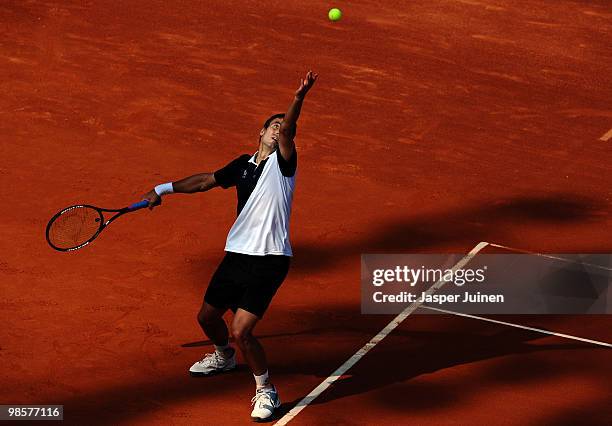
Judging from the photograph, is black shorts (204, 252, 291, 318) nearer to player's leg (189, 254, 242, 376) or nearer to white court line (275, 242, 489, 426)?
player's leg (189, 254, 242, 376)

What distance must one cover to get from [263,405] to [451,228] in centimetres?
529

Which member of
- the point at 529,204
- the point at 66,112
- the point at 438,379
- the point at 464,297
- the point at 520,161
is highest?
the point at 66,112

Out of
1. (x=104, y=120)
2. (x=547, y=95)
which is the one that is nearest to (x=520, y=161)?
(x=547, y=95)

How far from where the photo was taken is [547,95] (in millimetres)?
20094

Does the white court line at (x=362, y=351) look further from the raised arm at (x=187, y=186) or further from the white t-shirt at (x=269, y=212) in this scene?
the raised arm at (x=187, y=186)

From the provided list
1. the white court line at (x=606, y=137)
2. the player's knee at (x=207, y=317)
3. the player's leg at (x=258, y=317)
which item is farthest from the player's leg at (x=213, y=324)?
the white court line at (x=606, y=137)

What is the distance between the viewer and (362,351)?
12.0m

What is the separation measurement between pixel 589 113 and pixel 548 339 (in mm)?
7816

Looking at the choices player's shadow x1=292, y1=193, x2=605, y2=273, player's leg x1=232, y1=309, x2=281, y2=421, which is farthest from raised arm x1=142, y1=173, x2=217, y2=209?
player's shadow x1=292, y1=193, x2=605, y2=273

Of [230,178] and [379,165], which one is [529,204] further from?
[230,178]

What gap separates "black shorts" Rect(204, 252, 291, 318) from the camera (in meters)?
10.4

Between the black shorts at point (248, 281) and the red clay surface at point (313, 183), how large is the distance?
0.99 m

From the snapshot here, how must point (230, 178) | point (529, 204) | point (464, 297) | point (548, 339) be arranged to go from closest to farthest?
point (230, 178)
point (548, 339)
point (464, 297)
point (529, 204)
